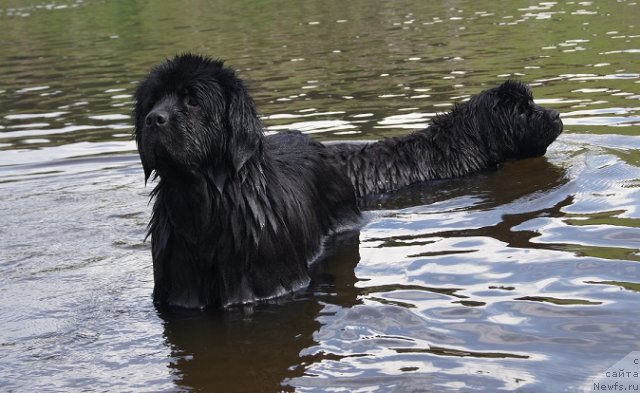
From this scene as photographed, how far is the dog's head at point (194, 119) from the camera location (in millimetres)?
6418

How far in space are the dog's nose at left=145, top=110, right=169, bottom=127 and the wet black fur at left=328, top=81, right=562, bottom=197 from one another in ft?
13.2

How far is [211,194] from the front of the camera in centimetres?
676

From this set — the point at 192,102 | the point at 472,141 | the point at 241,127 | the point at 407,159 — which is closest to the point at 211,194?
the point at 241,127

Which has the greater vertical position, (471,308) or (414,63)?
(414,63)

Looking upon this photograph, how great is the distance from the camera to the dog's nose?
6.33 m

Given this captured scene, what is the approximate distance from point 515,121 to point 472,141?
1.68 feet

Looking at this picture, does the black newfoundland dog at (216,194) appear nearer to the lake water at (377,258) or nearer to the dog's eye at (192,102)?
the dog's eye at (192,102)

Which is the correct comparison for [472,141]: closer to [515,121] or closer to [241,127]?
[515,121]

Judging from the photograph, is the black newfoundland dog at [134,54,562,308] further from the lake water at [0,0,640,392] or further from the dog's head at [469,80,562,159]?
the dog's head at [469,80,562,159]

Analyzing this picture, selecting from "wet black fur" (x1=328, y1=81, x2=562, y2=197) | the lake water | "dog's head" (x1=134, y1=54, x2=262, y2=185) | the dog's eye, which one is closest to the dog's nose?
"dog's head" (x1=134, y1=54, x2=262, y2=185)

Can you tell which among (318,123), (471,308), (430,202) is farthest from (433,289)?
(318,123)

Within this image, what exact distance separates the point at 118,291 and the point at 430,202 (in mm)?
3420

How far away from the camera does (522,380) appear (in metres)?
5.20

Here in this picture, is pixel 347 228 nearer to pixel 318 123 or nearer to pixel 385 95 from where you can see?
pixel 318 123
